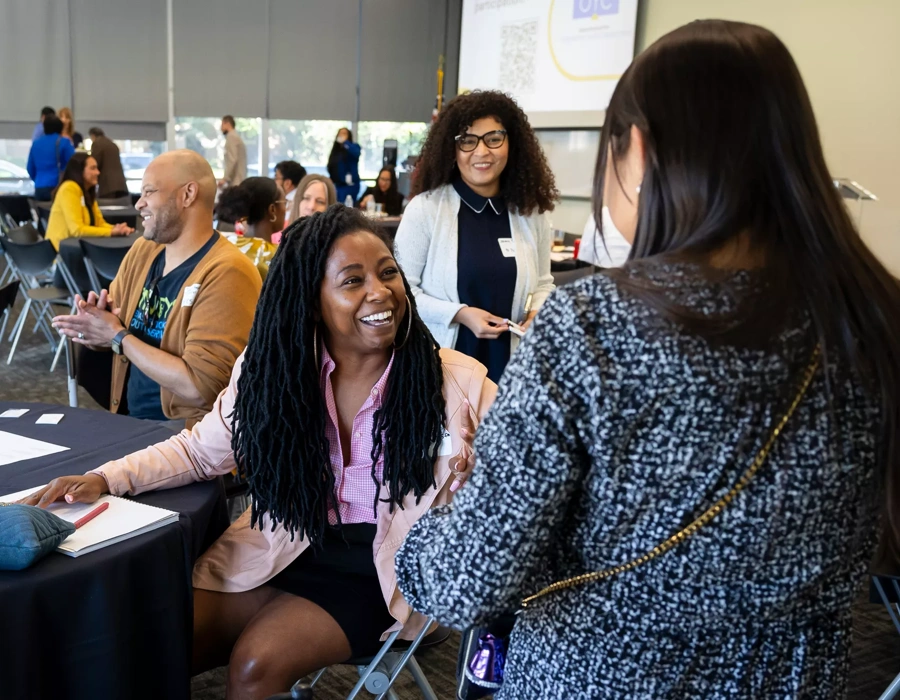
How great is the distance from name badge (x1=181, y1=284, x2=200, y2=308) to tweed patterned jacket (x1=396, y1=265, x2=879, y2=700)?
73.8 inches

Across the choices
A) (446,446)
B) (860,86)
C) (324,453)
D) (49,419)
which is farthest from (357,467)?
(860,86)

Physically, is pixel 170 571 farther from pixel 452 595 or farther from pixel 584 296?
pixel 584 296

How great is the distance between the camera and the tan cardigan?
8.40 feet

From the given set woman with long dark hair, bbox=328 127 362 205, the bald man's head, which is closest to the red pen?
the bald man's head

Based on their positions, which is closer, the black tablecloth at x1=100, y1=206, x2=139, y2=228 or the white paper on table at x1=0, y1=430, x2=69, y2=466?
the white paper on table at x1=0, y1=430, x2=69, y2=466

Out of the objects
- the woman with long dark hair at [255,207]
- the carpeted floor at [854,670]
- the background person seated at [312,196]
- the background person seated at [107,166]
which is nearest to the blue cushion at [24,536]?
the carpeted floor at [854,670]

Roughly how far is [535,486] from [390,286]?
1150mm

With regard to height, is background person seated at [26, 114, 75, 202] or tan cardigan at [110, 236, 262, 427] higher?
background person seated at [26, 114, 75, 202]

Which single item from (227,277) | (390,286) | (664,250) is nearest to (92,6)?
(227,277)

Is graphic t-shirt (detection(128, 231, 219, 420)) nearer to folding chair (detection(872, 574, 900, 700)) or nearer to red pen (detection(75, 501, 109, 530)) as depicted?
red pen (detection(75, 501, 109, 530))

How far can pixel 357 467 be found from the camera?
1.87 metres

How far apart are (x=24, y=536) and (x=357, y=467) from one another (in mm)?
667

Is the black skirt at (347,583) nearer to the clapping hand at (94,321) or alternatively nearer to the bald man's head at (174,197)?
the clapping hand at (94,321)

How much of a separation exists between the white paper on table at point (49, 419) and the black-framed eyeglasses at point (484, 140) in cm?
155
